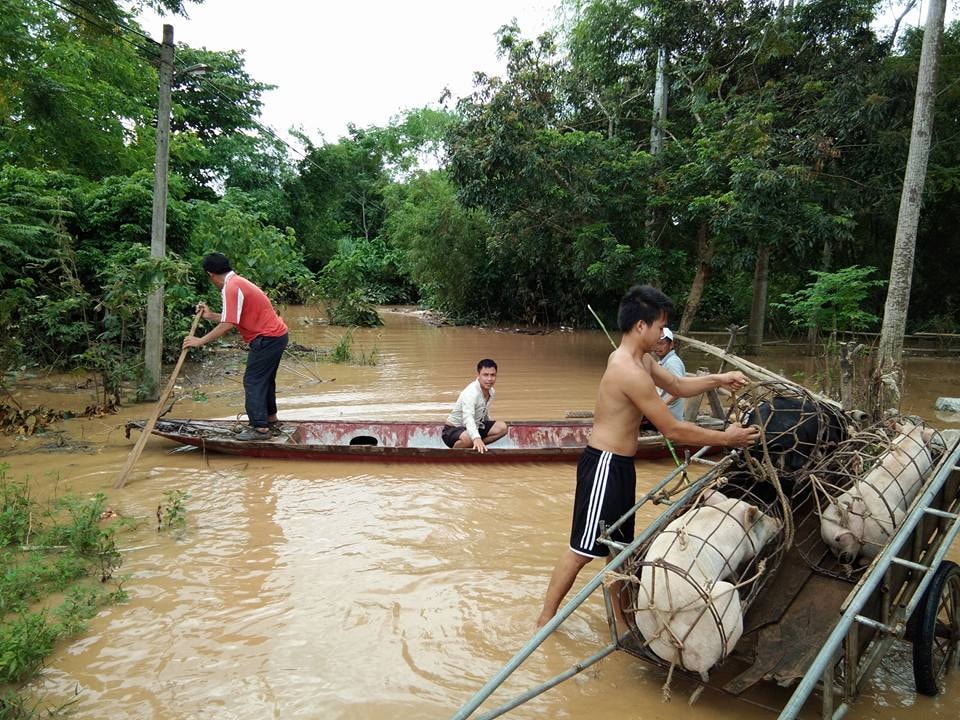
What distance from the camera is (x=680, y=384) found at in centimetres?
362

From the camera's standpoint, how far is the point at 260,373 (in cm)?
668

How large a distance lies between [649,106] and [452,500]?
42.2 ft

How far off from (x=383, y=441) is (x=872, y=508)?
5.36 metres

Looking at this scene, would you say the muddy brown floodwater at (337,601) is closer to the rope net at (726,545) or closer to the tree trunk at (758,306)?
Result: the rope net at (726,545)

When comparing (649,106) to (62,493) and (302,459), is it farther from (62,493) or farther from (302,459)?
(62,493)

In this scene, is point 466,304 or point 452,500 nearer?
point 452,500

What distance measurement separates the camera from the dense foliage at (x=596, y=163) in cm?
945

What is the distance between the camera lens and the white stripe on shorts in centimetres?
321

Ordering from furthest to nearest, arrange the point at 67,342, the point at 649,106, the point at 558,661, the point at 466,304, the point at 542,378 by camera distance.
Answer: the point at 466,304 → the point at 649,106 → the point at 542,378 → the point at 67,342 → the point at 558,661

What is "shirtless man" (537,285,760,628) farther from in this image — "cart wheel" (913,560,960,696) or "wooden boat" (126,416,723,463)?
"wooden boat" (126,416,723,463)

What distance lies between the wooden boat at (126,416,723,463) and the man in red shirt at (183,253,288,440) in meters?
0.26

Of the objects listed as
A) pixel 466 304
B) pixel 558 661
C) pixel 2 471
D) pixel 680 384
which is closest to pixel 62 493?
pixel 2 471

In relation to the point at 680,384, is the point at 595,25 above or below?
above

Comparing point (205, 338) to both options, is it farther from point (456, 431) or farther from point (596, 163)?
point (596, 163)
